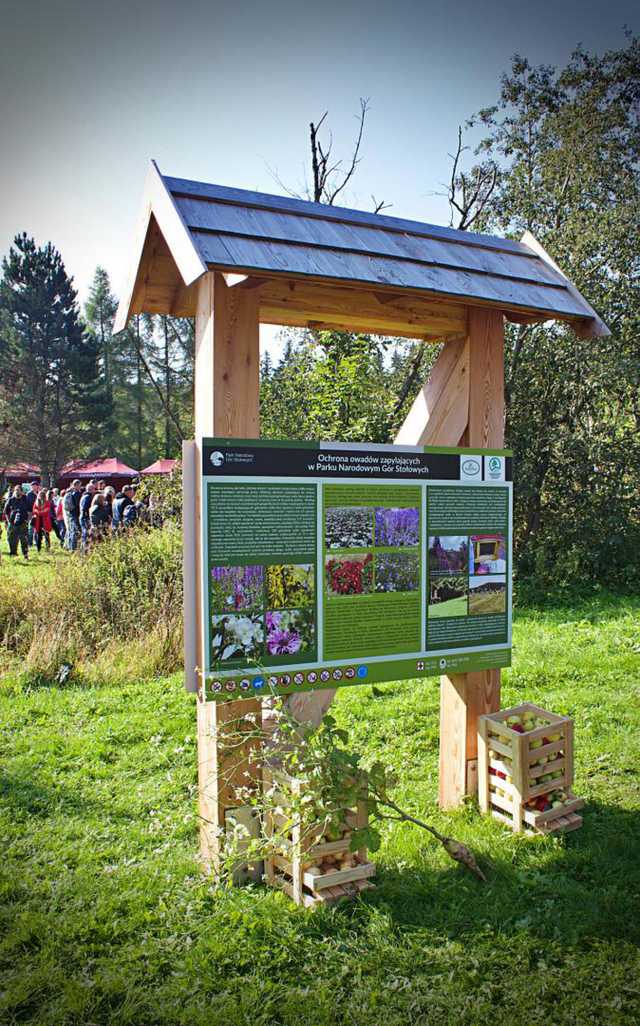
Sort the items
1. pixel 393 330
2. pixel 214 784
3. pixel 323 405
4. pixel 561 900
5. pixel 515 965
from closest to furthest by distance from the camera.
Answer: pixel 515 965 < pixel 561 900 < pixel 214 784 < pixel 393 330 < pixel 323 405

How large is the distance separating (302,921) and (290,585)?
1523mm

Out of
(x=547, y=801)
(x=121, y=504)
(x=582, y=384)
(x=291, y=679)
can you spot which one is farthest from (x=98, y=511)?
(x=547, y=801)

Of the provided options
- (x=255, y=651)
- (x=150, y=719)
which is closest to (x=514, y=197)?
(x=150, y=719)

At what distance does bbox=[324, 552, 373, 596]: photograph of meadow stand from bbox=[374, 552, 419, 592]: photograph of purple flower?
0.06 meters

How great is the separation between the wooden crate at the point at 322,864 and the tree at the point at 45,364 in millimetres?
39247

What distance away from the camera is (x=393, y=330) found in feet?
15.3

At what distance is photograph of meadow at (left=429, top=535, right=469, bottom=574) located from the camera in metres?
4.23

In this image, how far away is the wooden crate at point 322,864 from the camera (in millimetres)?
3459

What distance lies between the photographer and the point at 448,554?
14.1ft

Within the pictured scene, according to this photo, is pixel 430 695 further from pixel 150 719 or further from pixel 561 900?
pixel 561 900

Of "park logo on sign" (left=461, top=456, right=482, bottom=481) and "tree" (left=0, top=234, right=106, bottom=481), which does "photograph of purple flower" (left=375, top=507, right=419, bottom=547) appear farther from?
"tree" (left=0, top=234, right=106, bottom=481)

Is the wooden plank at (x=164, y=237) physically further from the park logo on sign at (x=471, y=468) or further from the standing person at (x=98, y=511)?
the standing person at (x=98, y=511)

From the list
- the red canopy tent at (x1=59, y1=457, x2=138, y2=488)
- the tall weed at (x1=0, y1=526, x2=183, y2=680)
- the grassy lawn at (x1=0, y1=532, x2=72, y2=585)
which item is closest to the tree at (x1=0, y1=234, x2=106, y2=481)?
the red canopy tent at (x1=59, y1=457, x2=138, y2=488)

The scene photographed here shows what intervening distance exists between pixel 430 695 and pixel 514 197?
35.8 feet
